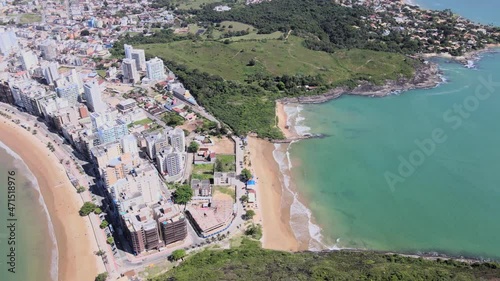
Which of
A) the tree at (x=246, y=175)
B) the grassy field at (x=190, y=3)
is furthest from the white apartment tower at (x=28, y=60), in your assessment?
the grassy field at (x=190, y=3)

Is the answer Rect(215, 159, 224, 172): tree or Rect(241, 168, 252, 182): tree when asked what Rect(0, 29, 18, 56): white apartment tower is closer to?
Rect(215, 159, 224, 172): tree

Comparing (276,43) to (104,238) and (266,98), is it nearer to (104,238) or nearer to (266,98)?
(266,98)

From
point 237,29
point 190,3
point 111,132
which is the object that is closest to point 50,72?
point 111,132


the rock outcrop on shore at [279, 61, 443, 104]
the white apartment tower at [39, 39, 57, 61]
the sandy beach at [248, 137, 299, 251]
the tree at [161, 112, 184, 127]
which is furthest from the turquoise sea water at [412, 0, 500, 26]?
the white apartment tower at [39, 39, 57, 61]

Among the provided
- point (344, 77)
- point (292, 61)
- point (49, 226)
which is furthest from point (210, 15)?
point (49, 226)

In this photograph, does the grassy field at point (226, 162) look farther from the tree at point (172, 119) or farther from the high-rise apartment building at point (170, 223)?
the high-rise apartment building at point (170, 223)
